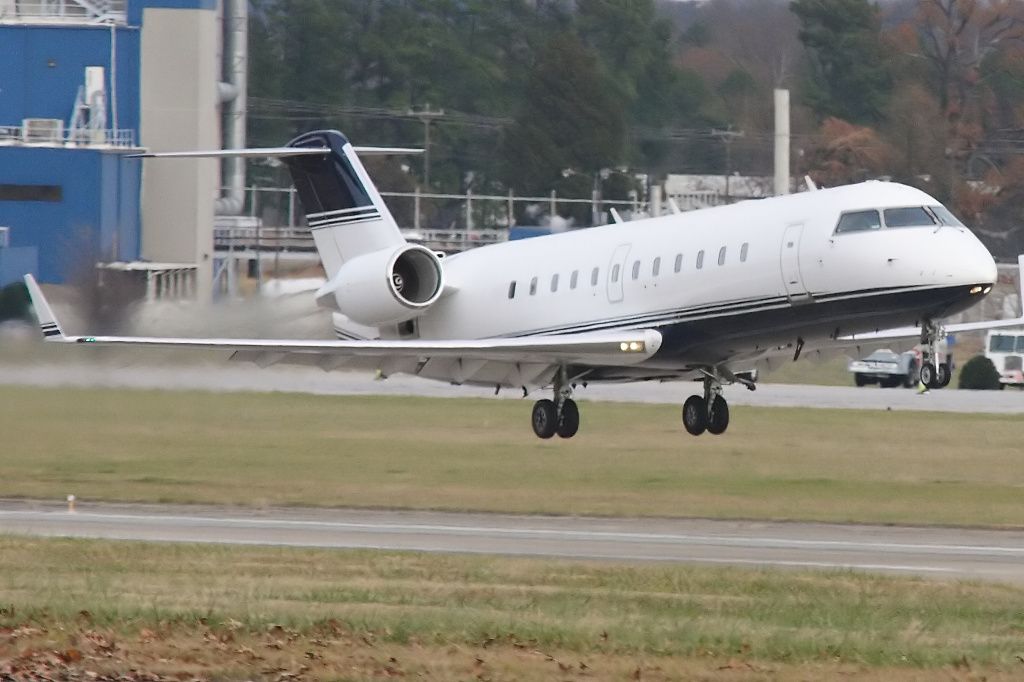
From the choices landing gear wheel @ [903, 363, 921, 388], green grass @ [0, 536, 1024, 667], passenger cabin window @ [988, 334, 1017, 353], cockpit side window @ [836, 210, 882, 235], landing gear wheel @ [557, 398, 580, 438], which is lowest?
green grass @ [0, 536, 1024, 667]

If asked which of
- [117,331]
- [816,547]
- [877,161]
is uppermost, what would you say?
[877,161]

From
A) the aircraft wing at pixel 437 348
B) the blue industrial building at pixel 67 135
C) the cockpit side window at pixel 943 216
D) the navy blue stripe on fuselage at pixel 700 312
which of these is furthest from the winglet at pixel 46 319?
the blue industrial building at pixel 67 135

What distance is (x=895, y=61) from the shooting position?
54.2 m

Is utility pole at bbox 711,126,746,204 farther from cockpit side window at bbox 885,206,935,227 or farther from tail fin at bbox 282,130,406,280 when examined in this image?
cockpit side window at bbox 885,206,935,227

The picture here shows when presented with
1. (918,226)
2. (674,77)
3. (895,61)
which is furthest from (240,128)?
(918,226)

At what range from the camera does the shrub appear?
44094 mm

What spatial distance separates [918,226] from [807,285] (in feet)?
4.56

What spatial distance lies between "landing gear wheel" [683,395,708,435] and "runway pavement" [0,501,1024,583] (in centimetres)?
257

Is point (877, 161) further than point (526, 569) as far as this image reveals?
Yes

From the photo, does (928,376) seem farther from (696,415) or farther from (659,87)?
(659,87)

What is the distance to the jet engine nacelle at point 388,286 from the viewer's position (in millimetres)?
25547

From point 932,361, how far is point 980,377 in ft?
80.1

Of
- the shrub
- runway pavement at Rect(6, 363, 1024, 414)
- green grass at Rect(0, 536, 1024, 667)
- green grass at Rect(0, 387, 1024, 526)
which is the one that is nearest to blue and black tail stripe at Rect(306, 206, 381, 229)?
green grass at Rect(0, 387, 1024, 526)

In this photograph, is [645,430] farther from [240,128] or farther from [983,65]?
[240,128]
